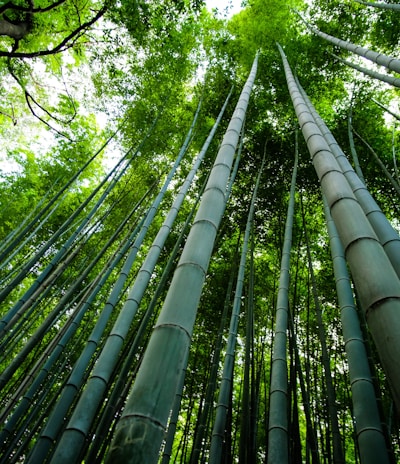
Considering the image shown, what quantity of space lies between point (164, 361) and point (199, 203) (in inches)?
119

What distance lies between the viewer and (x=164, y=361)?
0.92m

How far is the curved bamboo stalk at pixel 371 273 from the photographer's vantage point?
0.82m

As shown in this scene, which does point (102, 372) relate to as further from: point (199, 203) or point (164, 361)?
point (199, 203)

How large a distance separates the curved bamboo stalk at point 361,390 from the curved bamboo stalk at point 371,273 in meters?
0.95

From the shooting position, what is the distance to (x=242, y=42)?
6.19m

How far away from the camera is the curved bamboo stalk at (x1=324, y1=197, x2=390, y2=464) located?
1436mm

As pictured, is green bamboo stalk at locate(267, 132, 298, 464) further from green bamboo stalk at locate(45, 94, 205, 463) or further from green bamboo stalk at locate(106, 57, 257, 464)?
green bamboo stalk at locate(106, 57, 257, 464)

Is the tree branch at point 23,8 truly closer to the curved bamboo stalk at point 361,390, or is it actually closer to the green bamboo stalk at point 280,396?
the green bamboo stalk at point 280,396

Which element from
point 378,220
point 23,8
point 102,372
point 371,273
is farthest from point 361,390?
point 23,8

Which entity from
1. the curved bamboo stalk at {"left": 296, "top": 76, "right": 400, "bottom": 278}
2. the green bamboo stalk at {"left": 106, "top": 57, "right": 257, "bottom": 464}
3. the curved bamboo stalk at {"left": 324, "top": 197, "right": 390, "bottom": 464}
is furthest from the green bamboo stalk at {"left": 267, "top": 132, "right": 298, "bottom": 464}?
the green bamboo stalk at {"left": 106, "top": 57, "right": 257, "bottom": 464}

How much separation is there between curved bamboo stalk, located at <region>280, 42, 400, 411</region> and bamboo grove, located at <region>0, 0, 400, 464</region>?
352mm

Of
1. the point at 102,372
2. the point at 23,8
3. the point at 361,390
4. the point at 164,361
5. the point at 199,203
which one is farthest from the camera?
the point at 199,203

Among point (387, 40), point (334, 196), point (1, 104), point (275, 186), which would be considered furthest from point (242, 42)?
point (334, 196)

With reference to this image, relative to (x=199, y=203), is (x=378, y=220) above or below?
below
